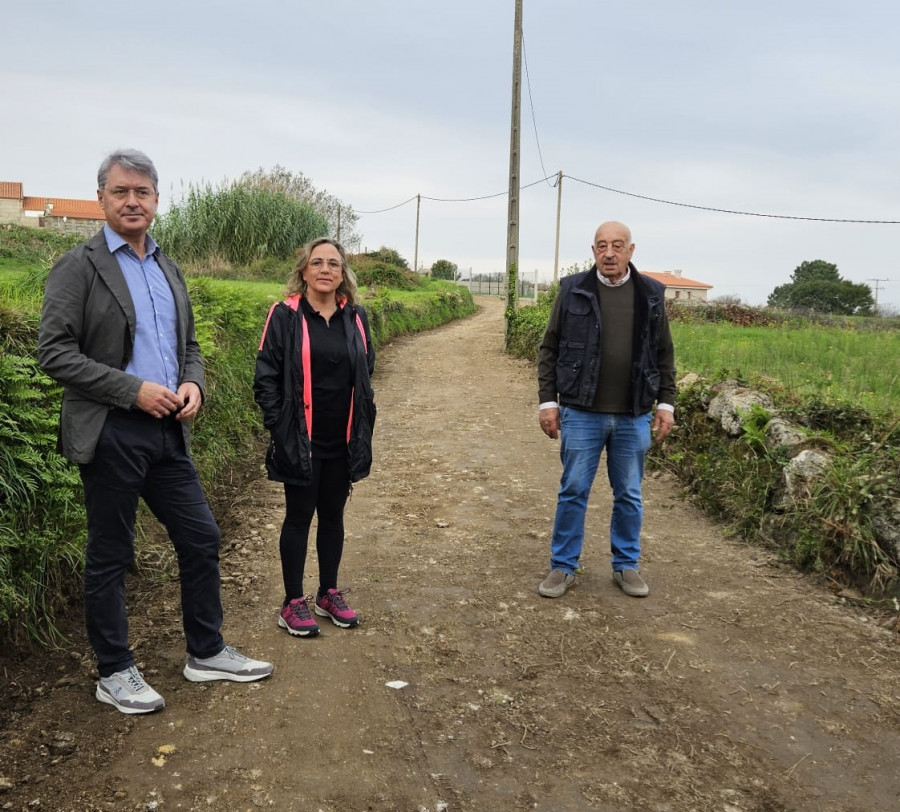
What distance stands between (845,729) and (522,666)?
1.42 m

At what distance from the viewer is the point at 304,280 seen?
12.7 feet

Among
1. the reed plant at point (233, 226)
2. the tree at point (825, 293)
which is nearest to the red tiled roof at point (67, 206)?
the reed plant at point (233, 226)

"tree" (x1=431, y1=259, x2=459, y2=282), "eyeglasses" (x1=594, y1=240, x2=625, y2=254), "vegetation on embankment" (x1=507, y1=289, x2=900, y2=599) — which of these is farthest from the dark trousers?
"tree" (x1=431, y1=259, x2=459, y2=282)

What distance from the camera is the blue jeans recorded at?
15.3ft

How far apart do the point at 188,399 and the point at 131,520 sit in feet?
1.80

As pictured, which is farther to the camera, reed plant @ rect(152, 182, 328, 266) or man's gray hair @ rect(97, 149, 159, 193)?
reed plant @ rect(152, 182, 328, 266)

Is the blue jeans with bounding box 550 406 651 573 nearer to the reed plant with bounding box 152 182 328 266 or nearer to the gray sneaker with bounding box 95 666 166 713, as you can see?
the gray sneaker with bounding box 95 666 166 713

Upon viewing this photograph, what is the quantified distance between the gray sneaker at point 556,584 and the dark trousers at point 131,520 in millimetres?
2012

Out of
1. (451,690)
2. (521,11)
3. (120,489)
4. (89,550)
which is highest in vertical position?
(521,11)

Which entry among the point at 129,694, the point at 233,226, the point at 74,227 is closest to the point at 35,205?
the point at 74,227

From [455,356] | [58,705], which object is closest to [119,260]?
[58,705]

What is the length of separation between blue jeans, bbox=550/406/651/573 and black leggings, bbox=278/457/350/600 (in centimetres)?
140

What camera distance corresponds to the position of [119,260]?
124 inches

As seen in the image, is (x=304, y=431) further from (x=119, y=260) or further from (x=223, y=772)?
(x=223, y=772)
